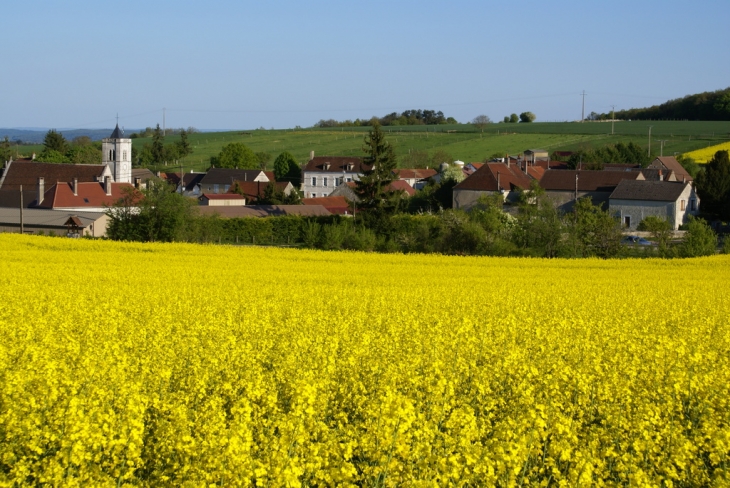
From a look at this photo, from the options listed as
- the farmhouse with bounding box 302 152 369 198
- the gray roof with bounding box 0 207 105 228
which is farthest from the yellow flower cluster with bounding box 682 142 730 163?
the gray roof with bounding box 0 207 105 228

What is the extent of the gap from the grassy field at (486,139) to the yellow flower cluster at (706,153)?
3.19m

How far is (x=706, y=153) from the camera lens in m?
112

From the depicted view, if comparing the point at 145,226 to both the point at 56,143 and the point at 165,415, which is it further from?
the point at 56,143

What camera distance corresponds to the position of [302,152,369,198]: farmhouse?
338 feet

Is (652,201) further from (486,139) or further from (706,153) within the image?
(486,139)

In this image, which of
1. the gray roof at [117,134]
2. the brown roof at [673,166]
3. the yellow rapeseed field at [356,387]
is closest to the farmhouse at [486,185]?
the brown roof at [673,166]

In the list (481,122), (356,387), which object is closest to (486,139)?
(481,122)

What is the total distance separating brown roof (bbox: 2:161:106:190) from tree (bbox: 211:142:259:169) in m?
40.7

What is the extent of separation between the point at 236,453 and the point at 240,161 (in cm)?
12069

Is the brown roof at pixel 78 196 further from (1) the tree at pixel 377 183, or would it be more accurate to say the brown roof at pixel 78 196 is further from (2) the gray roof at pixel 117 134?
(2) the gray roof at pixel 117 134

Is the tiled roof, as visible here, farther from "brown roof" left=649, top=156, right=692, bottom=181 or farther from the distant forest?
the distant forest

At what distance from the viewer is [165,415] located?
8.41m

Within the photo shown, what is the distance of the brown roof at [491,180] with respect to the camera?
235 feet

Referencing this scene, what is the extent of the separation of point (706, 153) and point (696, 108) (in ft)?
171
